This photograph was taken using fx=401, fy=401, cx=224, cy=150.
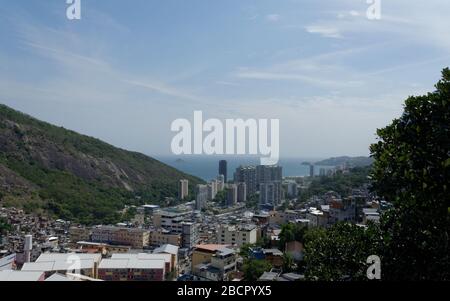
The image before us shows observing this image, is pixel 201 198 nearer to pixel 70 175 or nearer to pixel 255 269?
pixel 70 175

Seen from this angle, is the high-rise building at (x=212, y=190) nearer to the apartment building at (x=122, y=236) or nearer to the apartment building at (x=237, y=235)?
the apartment building at (x=122, y=236)

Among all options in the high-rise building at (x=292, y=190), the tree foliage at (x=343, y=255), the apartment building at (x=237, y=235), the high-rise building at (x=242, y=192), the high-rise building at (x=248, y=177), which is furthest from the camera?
the high-rise building at (x=292, y=190)

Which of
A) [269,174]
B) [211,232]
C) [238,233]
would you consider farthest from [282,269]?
[269,174]

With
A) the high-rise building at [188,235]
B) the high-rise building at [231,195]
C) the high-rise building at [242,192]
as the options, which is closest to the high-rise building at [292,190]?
the high-rise building at [242,192]

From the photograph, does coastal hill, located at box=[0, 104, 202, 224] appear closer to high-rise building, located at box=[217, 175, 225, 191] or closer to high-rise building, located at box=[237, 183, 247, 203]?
high-rise building, located at box=[217, 175, 225, 191]

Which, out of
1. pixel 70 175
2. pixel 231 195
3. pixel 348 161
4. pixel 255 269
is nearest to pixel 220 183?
pixel 231 195

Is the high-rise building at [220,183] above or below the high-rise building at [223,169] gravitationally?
below

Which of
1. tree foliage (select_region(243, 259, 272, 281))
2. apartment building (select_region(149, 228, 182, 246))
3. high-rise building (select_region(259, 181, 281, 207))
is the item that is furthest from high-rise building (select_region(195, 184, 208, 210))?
tree foliage (select_region(243, 259, 272, 281))

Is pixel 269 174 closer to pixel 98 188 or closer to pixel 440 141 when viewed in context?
pixel 98 188
